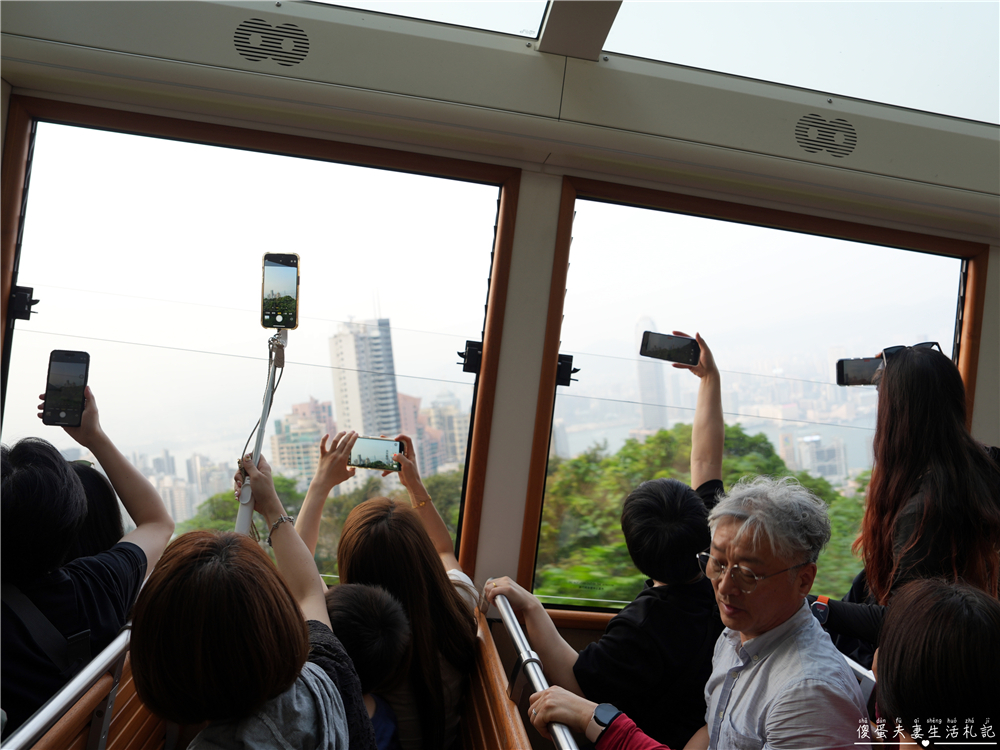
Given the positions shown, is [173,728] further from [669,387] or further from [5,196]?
[669,387]

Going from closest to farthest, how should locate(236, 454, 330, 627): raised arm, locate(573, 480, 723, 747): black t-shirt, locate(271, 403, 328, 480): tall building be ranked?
locate(236, 454, 330, 627): raised arm → locate(573, 480, 723, 747): black t-shirt → locate(271, 403, 328, 480): tall building

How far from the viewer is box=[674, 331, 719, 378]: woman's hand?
108 inches

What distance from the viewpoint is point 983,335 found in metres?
2.98

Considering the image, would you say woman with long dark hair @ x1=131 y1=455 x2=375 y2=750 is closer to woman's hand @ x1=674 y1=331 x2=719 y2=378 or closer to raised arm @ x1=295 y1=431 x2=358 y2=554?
raised arm @ x1=295 y1=431 x2=358 y2=554

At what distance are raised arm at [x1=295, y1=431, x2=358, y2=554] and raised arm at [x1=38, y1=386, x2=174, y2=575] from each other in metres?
0.38

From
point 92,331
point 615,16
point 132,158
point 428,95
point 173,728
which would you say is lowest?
point 173,728

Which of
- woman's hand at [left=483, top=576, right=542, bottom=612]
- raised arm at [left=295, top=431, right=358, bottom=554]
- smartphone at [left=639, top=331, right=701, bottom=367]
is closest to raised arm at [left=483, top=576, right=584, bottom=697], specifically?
woman's hand at [left=483, top=576, right=542, bottom=612]

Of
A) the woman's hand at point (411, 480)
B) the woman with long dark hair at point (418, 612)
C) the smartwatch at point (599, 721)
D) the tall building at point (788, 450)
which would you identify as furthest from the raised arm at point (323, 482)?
the tall building at point (788, 450)

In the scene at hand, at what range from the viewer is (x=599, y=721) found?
1396 millimetres

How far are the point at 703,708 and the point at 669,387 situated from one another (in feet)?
4.58

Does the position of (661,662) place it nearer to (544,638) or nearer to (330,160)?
(544,638)

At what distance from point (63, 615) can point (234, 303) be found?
1.33 meters

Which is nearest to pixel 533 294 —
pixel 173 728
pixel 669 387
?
A: pixel 669 387

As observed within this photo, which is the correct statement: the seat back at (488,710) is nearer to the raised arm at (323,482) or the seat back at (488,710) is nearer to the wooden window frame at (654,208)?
the raised arm at (323,482)
